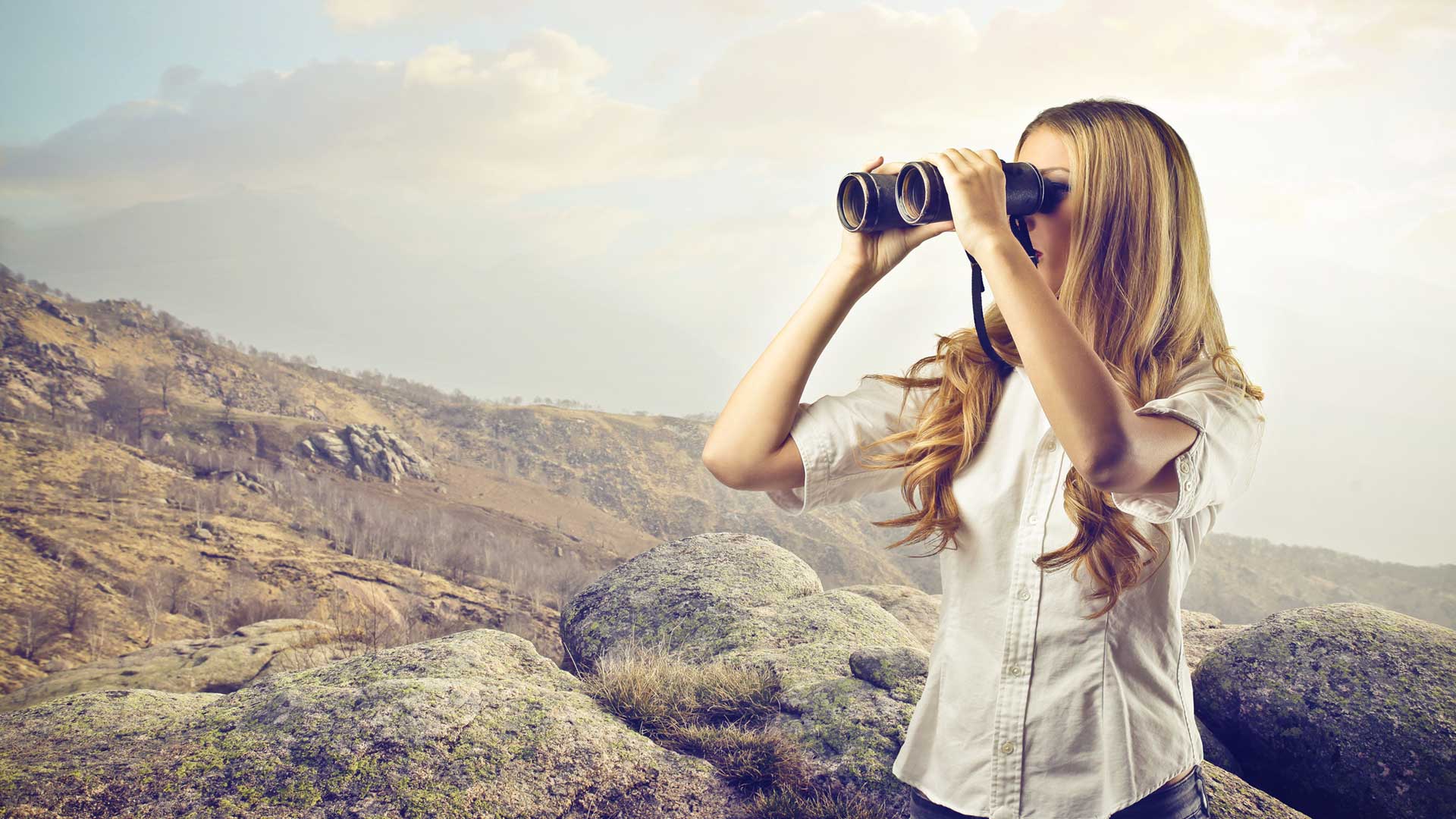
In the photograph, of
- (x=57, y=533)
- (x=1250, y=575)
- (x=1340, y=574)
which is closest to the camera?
(x=57, y=533)

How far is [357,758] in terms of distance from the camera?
8.96ft

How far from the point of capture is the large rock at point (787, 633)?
10.9 feet

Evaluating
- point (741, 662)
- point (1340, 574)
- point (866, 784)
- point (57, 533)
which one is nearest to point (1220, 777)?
point (866, 784)

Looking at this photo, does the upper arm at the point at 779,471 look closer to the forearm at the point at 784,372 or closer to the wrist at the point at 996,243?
the forearm at the point at 784,372

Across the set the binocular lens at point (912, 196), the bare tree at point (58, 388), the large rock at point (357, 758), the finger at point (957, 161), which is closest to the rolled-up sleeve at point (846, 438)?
the binocular lens at point (912, 196)

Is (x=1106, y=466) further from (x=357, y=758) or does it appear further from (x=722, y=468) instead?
(x=357, y=758)

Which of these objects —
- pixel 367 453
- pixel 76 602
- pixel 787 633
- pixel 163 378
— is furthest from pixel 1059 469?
pixel 163 378

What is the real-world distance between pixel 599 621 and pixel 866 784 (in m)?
2.30

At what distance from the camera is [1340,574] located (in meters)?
18.3

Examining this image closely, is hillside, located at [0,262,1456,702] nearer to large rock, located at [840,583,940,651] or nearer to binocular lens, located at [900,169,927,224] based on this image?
large rock, located at [840,583,940,651]

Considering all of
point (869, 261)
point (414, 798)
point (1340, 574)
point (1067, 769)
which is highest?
point (869, 261)

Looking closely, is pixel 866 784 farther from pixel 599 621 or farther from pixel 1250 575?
pixel 1250 575

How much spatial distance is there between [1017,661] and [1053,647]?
57mm

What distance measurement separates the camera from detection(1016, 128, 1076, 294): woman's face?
1313 mm
